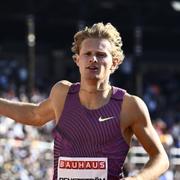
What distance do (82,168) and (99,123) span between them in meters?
0.26

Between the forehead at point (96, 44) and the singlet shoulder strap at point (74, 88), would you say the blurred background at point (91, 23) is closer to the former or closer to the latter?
the singlet shoulder strap at point (74, 88)

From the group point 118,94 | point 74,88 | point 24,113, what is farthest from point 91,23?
point 118,94

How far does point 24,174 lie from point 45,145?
1.24 metres

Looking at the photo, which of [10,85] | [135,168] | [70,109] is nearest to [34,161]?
[135,168]

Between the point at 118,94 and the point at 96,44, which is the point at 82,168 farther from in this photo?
the point at 96,44

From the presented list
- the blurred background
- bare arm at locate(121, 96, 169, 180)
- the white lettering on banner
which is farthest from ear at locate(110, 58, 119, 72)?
the blurred background

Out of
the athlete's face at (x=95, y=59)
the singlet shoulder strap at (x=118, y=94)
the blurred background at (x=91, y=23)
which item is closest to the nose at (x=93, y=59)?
the athlete's face at (x=95, y=59)

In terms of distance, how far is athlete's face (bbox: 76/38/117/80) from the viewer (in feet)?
15.2

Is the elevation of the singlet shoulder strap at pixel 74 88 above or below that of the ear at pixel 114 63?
below

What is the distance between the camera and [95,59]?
4.66 meters

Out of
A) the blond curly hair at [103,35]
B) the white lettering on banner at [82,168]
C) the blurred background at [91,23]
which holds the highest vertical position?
the blurred background at [91,23]

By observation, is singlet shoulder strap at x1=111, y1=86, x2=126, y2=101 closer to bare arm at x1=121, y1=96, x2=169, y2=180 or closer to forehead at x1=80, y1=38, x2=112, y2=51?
bare arm at x1=121, y1=96, x2=169, y2=180

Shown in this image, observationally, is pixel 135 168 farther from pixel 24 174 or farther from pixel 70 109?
pixel 70 109

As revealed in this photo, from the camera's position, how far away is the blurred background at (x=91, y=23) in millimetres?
25328
